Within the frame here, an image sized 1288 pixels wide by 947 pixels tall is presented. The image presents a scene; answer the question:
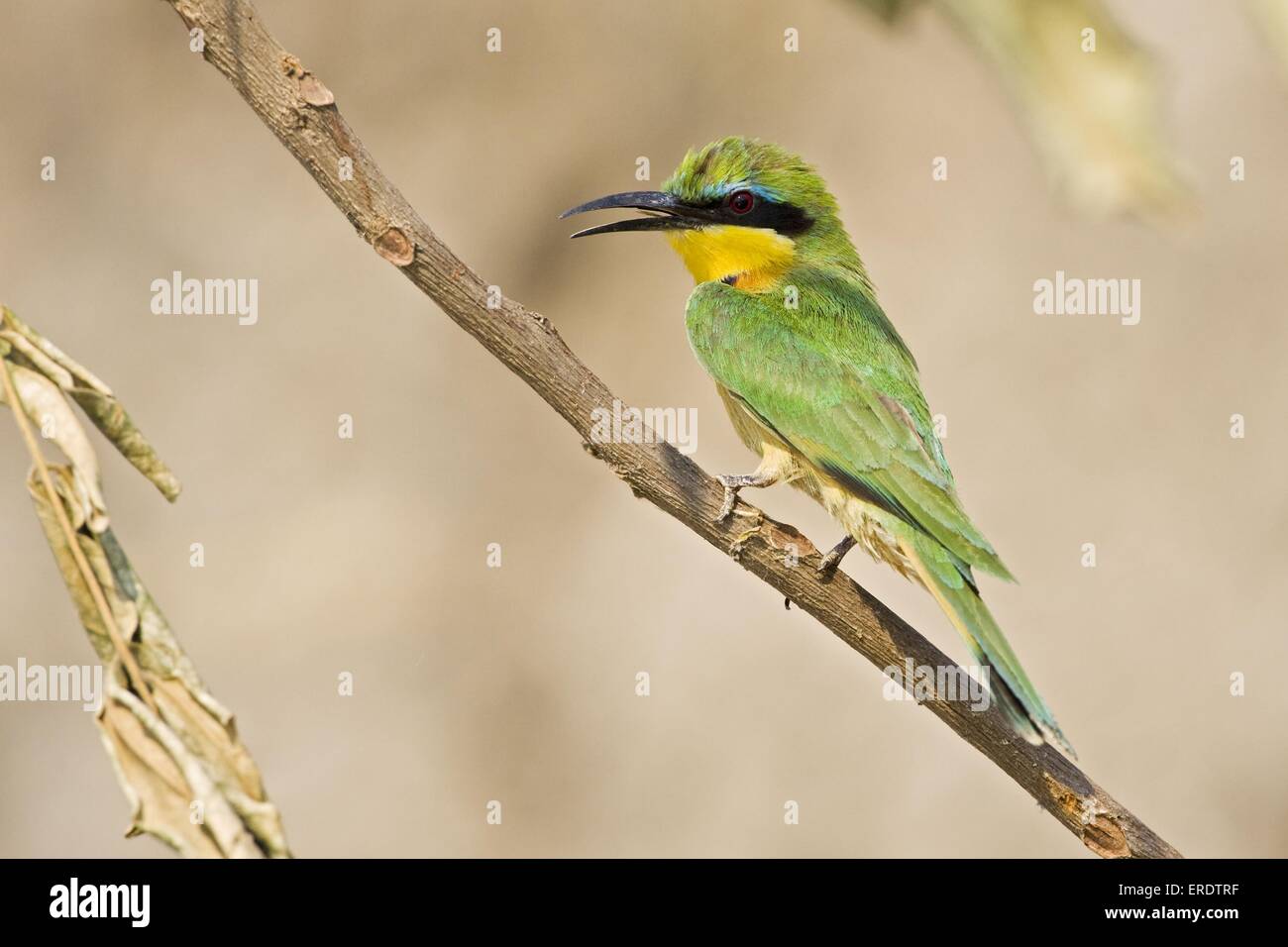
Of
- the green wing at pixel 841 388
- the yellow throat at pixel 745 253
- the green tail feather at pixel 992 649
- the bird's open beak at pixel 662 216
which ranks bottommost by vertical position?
the green tail feather at pixel 992 649

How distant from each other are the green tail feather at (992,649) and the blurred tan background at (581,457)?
2130 mm

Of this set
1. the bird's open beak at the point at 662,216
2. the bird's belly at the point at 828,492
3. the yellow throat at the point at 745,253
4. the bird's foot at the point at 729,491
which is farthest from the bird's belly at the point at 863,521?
the bird's open beak at the point at 662,216

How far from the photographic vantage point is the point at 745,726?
15.8ft

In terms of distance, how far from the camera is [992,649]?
2180mm

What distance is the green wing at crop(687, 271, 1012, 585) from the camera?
249 cm

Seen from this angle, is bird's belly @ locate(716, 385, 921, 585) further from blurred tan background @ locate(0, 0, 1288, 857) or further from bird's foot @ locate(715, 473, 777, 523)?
blurred tan background @ locate(0, 0, 1288, 857)

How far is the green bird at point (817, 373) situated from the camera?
238 centimetres

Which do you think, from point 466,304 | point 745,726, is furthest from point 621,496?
point 466,304

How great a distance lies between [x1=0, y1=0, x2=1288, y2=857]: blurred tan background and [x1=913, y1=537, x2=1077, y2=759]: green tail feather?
83.9 inches

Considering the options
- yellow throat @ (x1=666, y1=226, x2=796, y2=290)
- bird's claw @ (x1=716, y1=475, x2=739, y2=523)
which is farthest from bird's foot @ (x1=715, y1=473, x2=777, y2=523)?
yellow throat @ (x1=666, y1=226, x2=796, y2=290)

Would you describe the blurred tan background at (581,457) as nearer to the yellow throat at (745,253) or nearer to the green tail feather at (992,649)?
the yellow throat at (745,253)

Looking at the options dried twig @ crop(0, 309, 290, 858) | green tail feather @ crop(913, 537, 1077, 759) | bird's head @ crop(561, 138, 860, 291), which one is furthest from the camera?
bird's head @ crop(561, 138, 860, 291)

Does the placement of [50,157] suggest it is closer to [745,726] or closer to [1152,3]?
[745,726]

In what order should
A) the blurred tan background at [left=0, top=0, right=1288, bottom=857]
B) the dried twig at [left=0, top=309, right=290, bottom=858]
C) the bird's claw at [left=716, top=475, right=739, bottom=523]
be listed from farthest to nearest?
the blurred tan background at [left=0, top=0, right=1288, bottom=857]
the bird's claw at [left=716, top=475, right=739, bottom=523]
the dried twig at [left=0, top=309, right=290, bottom=858]
